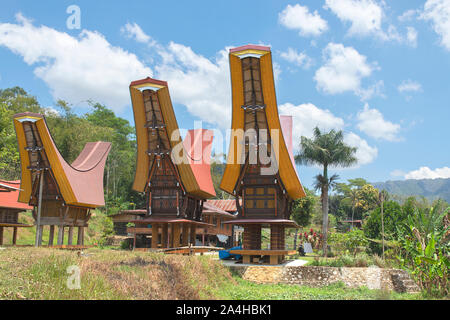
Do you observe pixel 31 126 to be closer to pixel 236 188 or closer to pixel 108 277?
pixel 236 188

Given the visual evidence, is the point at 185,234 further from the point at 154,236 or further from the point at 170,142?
the point at 170,142

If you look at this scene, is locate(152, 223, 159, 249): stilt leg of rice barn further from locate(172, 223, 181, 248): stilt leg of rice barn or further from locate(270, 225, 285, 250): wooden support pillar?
locate(270, 225, 285, 250): wooden support pillar

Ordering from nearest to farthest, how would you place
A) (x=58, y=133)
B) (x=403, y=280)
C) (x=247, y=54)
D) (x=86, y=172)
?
(x=403, y=280), (x=247, y=54), (x=86, y=172), (x=58, y=133)

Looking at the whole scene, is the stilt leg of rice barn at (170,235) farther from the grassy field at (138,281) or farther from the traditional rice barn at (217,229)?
the grassy field at (138,281)

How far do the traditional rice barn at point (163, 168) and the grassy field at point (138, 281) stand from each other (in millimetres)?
8231

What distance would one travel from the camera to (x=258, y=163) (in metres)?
18.6

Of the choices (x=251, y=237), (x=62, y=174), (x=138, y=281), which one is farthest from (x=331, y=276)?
(x=62, y=174)

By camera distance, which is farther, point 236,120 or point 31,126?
point 31,126

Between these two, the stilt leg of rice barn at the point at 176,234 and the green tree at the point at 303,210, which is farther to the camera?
the green tree at the point at 303,210

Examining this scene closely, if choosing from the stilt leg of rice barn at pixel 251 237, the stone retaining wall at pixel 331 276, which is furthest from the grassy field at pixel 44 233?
the stone retaining wall at pixel 331 276

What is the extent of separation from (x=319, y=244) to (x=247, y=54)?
60.4ft

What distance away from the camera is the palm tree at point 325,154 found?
27281 millimetres

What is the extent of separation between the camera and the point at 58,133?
37062 mm
